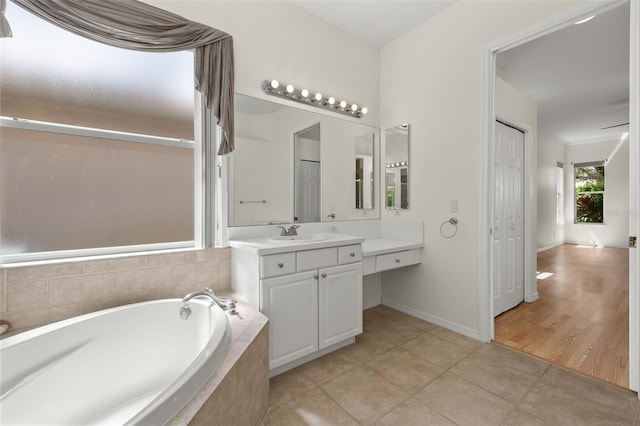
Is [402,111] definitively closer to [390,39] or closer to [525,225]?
[390,39]

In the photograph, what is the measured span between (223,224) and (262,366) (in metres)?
1.06

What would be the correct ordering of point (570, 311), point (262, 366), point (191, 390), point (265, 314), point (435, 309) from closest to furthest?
point (191, 390), point (262, 366), point (265, 314), point (435, 309), point (570, 311)

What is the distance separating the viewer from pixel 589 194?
234 inches

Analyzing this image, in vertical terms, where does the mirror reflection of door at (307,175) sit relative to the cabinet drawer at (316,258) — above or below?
above

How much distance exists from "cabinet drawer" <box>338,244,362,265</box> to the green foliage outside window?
6257mm

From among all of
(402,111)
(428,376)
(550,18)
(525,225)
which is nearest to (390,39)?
(402,111)

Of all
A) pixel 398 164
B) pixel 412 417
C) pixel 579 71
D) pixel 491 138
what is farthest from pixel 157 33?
pixel 579 71

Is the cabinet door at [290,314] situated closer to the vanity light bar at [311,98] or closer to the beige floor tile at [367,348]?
the beige floor tile at [367,348]

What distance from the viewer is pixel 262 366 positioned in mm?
1545

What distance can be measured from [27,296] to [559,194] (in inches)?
346

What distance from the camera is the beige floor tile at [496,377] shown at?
5.59 ft

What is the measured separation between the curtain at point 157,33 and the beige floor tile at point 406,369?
6.15ft

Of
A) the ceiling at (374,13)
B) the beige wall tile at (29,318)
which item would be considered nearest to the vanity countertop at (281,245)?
the beige wall tile at (29,318)

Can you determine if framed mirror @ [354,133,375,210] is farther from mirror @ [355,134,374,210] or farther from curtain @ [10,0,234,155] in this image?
curtain @ [10,0,234,155]
